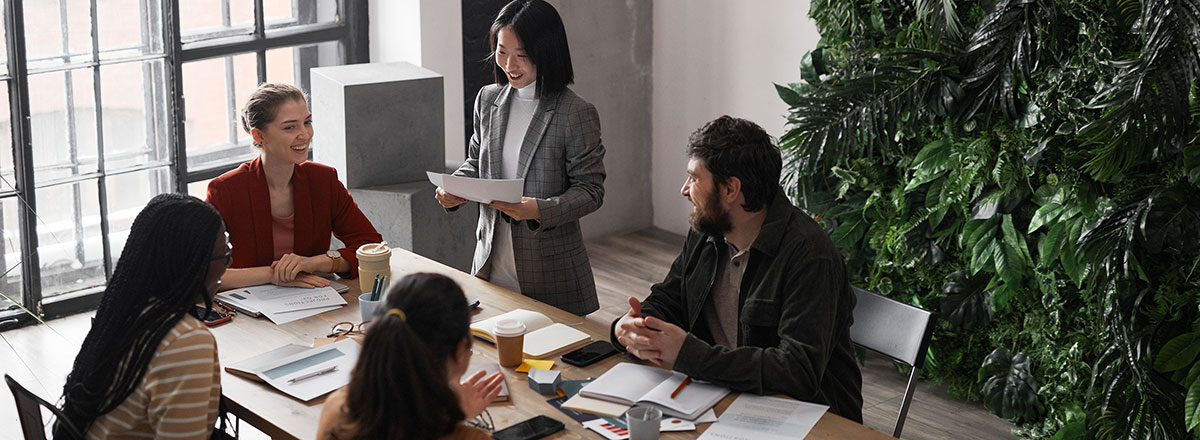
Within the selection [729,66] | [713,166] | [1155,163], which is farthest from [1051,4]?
[729,66]

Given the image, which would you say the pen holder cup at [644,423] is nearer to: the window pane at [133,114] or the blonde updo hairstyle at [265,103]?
the blonde updo hairstyle at [265,103]

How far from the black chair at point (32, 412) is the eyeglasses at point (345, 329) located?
0.74 metres

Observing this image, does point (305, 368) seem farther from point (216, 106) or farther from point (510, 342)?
point (216, 106)

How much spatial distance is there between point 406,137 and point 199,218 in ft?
7.81

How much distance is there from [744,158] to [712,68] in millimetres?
3423

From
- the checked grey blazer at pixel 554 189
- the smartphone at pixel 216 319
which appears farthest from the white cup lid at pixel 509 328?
the smartphone at pixel 216 319

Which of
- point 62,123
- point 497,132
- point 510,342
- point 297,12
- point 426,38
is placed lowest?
point 510,342

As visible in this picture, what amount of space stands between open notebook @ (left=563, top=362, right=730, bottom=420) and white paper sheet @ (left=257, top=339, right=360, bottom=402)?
54cm

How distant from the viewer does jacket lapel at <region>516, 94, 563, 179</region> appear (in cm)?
339

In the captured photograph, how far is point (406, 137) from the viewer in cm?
460

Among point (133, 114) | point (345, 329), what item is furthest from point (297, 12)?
point (345, 329)

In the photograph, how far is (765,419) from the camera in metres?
2.38

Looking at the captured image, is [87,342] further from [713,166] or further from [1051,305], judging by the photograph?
[1051,305]

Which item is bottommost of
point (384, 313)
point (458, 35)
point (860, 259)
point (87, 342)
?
point (860, 259)
